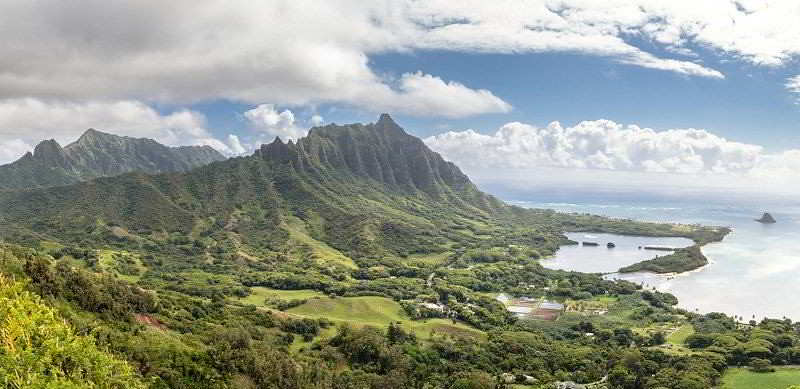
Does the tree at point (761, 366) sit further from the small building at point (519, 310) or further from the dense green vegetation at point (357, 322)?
the small building at point (519, 310)

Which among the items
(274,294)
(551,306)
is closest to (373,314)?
(274,294)

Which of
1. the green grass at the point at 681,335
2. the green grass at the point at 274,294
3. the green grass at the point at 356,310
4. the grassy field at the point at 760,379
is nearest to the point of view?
the grassy field at the point at 760,379

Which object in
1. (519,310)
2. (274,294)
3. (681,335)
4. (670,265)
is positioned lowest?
(519,310)

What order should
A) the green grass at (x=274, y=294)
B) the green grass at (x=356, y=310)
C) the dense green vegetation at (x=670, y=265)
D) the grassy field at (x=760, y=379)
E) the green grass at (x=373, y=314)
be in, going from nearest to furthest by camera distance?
the grassy field at (x=760, y=379)
the green grass at (x=373, y=314)
the green grass at (x=356, y=310)
the green grass at (x=274, y=294)
the dense green vegetation at (x=670, y=265)

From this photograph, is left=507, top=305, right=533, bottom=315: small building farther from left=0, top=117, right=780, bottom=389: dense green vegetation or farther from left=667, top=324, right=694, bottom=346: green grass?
left=667, top=324, right=694, bottom=346: green grass

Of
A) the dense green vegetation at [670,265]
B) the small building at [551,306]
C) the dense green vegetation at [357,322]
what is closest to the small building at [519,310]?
A: the small building at [551,306]

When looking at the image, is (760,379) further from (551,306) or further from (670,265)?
(670,265)

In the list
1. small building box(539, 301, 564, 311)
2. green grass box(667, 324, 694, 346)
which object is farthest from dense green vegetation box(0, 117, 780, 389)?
small building box(539, 301, 564, 311)
